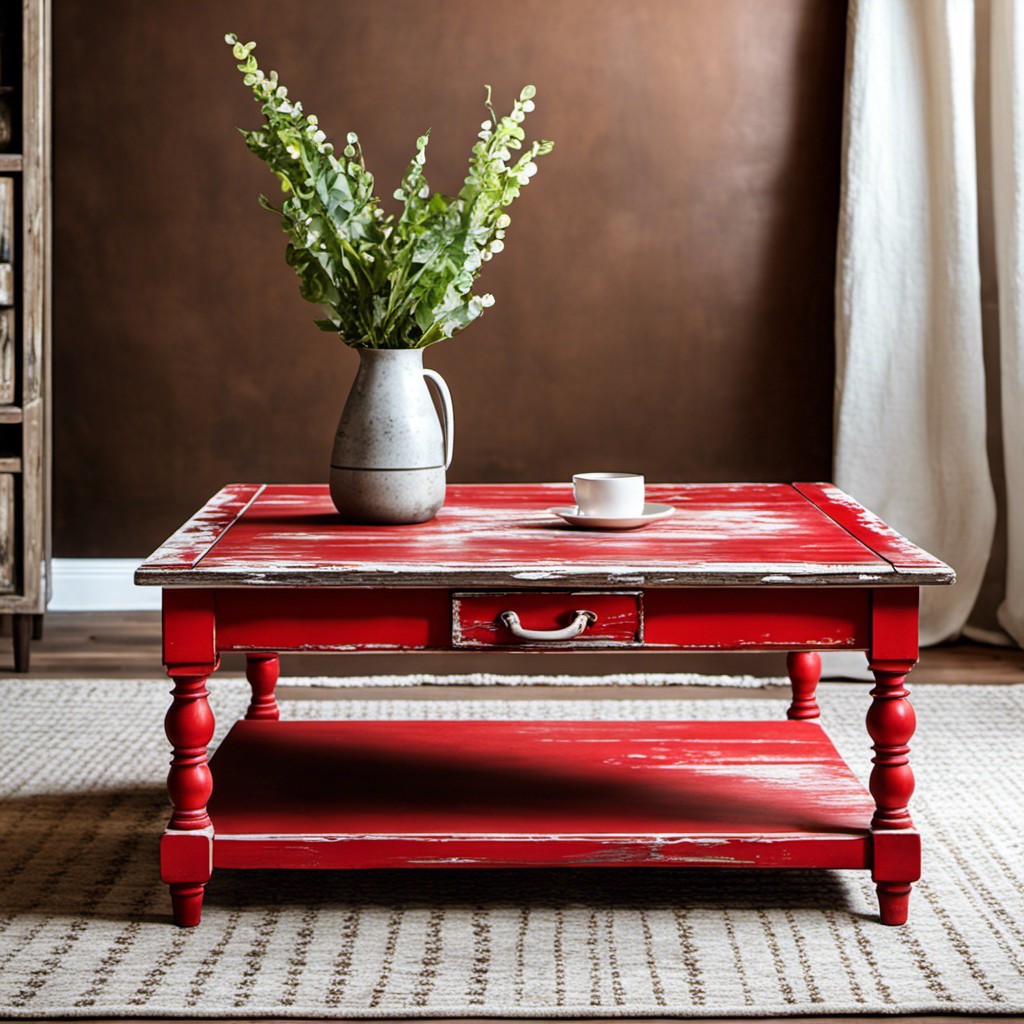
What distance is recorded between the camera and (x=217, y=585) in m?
1.68

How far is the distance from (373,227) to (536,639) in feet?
2.02

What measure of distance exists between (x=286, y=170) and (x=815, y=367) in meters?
2.06

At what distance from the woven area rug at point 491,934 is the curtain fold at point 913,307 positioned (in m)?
1.24

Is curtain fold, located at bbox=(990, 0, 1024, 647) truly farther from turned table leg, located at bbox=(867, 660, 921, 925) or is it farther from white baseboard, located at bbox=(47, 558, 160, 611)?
white baseboard, located at bbox=(47, 558, 160, 611)

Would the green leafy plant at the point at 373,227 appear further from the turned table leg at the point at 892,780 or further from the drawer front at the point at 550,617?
the turned table leg at the point at 892,780

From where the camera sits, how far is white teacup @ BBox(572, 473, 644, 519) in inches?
77.0

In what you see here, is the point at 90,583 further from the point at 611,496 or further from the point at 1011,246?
the point at 1011,246

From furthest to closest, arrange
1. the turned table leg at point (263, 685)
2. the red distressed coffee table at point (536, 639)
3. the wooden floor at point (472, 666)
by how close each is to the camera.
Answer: the wooden floor at point (472, 666) < the turned table leg at point (263, 685) < the red distressed coffee table at point (536, 639)

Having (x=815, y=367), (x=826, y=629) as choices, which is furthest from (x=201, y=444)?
(x=826, y=629)

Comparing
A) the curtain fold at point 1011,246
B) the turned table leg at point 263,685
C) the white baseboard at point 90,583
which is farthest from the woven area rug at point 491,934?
the white baseboard at point 90,583

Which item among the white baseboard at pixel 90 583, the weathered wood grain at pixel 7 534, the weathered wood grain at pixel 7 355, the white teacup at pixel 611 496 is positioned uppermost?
the weathered wood grain at pixel 7 355

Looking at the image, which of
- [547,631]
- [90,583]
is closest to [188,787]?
[547,631]

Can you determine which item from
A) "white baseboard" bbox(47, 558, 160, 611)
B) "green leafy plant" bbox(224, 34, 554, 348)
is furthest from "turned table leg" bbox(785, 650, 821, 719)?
"white baseboard" bbox(47, 558, 160, 611)

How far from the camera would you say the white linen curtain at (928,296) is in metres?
3.30
